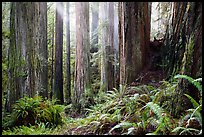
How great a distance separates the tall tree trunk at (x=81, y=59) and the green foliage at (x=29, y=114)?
4091mm

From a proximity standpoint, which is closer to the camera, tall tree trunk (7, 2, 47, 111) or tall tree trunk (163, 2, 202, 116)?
tall tree trunk (163, 2, 202, 116)

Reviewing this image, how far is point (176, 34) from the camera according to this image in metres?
5.59

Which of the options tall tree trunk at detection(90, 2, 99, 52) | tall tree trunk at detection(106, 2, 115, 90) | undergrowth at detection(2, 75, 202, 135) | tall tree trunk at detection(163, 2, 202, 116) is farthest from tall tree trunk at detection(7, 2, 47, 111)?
tall tree trunk at detection(90, 2, 99, 52)

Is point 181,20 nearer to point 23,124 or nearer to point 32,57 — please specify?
point 32,57

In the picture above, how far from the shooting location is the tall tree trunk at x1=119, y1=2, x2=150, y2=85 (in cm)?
688

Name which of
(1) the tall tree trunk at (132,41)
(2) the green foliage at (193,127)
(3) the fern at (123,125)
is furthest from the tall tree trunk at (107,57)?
(2) the green foliage at (193,127)

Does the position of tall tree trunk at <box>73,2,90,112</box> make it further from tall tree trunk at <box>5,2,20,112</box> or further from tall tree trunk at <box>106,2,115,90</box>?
tall tree trunk at <box>5,2,20,112</box>

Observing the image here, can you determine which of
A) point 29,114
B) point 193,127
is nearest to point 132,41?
point 29,114

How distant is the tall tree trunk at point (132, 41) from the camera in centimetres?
688

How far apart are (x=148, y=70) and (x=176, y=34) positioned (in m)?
1.65

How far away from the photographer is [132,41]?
22.7 feet

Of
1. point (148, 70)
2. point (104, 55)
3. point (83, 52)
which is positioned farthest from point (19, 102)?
point (104, 55)

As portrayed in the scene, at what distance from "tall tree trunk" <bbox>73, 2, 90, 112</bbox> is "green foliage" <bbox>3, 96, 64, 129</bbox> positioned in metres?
4.09

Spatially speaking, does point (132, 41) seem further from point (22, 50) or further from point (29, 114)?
point (29, 114)
